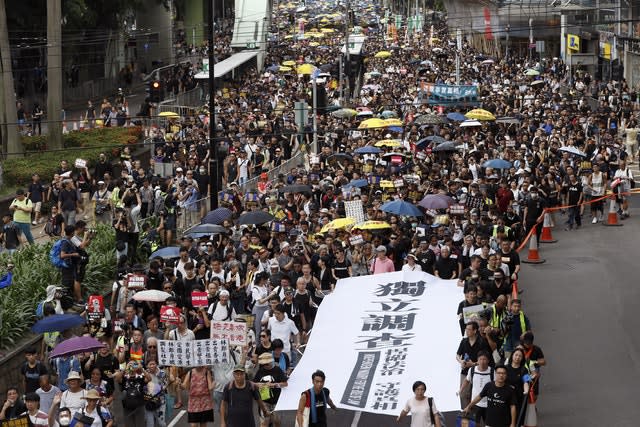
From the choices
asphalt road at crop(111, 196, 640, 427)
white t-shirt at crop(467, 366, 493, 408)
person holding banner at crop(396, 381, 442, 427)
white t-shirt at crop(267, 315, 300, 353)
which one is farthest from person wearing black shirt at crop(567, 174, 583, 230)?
person holding banner at crop(396, 381, 442, 427)

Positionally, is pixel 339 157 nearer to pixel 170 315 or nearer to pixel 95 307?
pixel 95 307

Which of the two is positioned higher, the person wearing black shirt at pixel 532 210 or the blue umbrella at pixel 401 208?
the blue umbrella at pixel 401 208

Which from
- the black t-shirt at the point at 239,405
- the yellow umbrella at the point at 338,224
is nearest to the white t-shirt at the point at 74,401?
the black t-shirt at the point at 239,405

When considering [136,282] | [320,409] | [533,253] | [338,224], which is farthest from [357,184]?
[320,409]

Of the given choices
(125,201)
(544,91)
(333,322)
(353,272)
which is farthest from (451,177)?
(544,91)

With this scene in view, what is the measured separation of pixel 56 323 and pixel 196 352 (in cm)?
279

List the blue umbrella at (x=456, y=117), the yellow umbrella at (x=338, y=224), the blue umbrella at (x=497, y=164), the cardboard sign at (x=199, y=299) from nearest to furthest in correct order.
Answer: the cardboard sign at (x=199, y=299) → the yellow umbrella at (x=338, y=224) → the blue umbrella at (x=497, y=164) → the blue umbrella at (x=456, y=117)

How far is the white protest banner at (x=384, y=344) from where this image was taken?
50.1 ft

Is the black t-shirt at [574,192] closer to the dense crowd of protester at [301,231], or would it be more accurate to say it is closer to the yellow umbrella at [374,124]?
the dense crowd of protester at [301,231]

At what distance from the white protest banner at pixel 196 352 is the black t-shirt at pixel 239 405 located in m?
0.97

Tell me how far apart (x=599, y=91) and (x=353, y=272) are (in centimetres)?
3433

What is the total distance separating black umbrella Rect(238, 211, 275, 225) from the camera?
2509 cm

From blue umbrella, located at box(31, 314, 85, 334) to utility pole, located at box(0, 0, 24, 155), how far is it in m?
22.4

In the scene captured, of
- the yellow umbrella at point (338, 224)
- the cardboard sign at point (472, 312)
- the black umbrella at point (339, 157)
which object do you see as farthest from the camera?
the black umbrella at point (339, 157)
